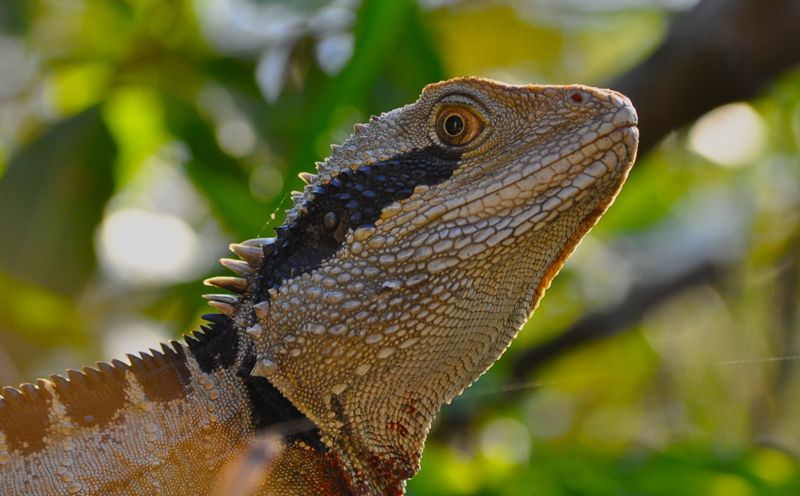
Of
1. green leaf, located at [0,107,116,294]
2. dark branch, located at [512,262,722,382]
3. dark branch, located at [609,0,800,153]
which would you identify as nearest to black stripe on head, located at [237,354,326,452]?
dark branch, located at [609,0,800,153]

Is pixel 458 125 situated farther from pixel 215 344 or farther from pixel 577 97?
pixel 215 344

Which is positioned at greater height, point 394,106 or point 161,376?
point 394,106

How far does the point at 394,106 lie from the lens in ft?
15.9

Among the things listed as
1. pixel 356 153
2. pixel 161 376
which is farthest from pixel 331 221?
pixel 161 376

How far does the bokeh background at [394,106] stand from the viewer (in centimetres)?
462

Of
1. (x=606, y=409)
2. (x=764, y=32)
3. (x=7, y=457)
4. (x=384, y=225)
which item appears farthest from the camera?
(x=606, y=409)

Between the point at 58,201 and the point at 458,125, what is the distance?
353 centimetres

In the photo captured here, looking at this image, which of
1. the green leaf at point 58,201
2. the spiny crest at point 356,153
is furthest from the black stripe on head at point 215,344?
the green leaf at point 58,201

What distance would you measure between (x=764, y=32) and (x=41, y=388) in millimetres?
3544

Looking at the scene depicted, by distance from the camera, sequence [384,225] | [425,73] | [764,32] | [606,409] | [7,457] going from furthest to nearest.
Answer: [606,409]
[425,73]
[764,32]
[384,225]
[7,457]

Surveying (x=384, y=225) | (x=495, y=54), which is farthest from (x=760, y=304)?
(x=384, y=225)

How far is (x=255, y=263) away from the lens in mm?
2357

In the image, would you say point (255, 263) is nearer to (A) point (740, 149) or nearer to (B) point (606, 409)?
(A) point (740, 149)

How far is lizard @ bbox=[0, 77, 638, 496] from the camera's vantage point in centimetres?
216
